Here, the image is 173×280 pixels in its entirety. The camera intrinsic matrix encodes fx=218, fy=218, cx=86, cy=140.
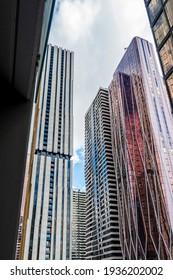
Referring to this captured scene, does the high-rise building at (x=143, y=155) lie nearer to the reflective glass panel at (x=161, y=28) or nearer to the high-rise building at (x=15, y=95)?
the reflective glass panel at (x=161, y=28)

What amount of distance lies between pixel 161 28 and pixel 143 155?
4101cm

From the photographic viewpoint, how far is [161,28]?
34.5 feet

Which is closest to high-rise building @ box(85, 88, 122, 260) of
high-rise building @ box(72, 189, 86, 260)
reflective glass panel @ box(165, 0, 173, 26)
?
high-rise building @ box(72, 189, 86, 260)

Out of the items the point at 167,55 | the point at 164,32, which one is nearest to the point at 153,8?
the point at 164,32

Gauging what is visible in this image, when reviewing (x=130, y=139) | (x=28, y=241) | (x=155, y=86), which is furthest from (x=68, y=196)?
(x=155, y=86)

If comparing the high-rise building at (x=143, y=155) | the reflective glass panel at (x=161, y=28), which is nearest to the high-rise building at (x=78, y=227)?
the high-rise building at (x=143, y=155)

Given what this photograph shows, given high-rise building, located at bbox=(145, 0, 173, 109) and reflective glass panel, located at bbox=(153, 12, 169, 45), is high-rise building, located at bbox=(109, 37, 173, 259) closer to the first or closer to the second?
high-rise building, located at bbox=(145, 0, 173, 109)

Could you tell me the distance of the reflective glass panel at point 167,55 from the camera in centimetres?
981

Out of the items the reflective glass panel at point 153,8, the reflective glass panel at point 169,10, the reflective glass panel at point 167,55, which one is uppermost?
the reflective glass panel at point 153,8

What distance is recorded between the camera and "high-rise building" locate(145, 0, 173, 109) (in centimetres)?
966

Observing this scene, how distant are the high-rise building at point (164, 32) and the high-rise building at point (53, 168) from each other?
48292 mm

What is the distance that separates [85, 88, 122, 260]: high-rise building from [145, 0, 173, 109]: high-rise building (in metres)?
48.2
